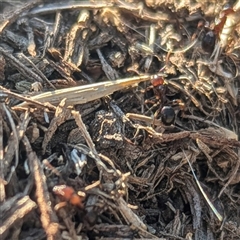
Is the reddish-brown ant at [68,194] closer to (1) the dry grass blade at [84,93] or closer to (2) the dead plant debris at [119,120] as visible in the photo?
(2) the dead plant debris at [119,120]

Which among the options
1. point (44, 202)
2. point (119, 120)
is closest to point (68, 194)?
point (44, 202)

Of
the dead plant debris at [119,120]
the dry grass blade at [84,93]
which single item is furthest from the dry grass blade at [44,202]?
the dry grass blade at [84,93]

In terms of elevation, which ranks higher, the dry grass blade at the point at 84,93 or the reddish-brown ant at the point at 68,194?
the dry grass blade at the point at 84,93

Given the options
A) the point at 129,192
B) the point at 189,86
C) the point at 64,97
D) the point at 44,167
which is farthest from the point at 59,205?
the point at 189,86

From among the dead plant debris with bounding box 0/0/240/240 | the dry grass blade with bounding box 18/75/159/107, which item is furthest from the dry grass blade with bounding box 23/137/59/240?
the dry grass blade with bounding box 18/75/159/107

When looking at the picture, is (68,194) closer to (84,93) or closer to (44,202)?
(44,202)

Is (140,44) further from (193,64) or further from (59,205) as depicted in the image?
(59,205)

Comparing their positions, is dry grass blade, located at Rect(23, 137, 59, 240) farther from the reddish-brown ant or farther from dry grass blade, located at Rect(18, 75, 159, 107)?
dry grass blade, located at Rect(18, 75, 159, 107)

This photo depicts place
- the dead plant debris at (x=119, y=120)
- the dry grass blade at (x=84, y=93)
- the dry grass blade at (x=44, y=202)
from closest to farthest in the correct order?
the dry grass blade at (x=44, y=202) < the dead plant debris at (x=119, y=120) < the dry grass blade at (x=84, y=93)
